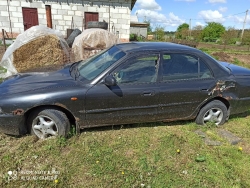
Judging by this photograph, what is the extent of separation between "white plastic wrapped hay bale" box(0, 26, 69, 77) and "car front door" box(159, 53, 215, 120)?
146 inches

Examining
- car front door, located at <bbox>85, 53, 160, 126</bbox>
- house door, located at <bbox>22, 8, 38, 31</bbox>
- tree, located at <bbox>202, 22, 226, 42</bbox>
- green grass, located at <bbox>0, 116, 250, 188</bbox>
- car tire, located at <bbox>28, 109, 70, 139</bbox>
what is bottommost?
green grass, located at <bbox>0, 116, 250, 188</bbox>

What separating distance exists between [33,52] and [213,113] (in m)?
5.23

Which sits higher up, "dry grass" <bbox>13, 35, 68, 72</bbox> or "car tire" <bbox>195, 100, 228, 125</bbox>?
"dry grass" <bbox>13, 35, 68, 72</bbox>

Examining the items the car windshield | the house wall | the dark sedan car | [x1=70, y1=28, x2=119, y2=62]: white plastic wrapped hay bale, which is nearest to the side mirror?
the dark sedan car

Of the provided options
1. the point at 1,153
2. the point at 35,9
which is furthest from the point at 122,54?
the point at 35,9

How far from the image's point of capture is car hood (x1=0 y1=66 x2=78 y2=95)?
9.44 ft

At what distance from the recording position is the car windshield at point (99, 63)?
10.3ft

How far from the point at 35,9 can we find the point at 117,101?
45.3 ft

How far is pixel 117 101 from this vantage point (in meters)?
3.08

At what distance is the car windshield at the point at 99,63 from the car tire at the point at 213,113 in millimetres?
1944

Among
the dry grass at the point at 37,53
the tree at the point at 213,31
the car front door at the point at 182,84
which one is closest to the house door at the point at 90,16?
the dry grass at the point at 37,53

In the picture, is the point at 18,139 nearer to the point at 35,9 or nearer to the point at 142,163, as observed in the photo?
the point at 142,163

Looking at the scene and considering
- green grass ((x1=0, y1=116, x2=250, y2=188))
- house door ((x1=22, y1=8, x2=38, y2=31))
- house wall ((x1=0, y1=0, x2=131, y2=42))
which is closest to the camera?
green grass ((x1=0, y1=116, x2=250, y2=188))

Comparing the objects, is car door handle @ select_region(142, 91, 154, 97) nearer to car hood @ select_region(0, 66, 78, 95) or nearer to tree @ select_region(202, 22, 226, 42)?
car hood @ select_region(0, 66, 78, 95)
